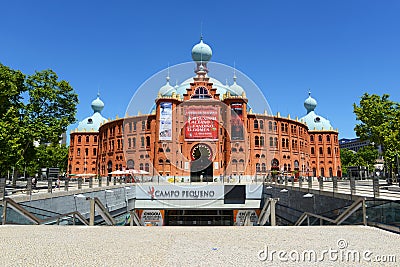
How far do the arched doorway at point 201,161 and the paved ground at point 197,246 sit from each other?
38.3 metres

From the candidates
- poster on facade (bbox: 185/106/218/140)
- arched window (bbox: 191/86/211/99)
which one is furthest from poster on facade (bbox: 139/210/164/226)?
arched window (bbox: 191/86/211/99)

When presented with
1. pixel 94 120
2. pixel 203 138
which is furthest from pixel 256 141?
pixel 94 120

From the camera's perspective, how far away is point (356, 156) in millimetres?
88250

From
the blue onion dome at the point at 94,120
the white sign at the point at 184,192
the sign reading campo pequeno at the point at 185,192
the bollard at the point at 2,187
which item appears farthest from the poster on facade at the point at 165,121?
the bollard at the point at 2,187

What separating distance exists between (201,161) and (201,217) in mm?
14718

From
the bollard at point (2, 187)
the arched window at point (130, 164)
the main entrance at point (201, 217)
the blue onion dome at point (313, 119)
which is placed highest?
the blue onion dome at point (313, 119)

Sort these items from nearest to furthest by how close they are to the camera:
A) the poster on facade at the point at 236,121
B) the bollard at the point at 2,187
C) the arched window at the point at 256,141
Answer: the bollard at the point at 2,187
the poster on facade at the point at 236,121
the arched window at the point at 256,141

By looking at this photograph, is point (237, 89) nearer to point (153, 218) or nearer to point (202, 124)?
point (202, 124)

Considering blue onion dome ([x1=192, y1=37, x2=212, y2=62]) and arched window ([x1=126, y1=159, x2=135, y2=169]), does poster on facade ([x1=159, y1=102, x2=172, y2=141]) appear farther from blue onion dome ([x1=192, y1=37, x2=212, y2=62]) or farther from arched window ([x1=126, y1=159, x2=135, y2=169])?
blue onion dome ([x1=192, y1=37, x2=212, y2=62])

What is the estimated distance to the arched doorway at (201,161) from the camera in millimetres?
49844

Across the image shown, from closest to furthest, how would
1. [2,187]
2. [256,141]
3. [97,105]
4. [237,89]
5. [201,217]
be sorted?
[2,187]
[201,217]
[256,141]
[237,89]
[97,105]

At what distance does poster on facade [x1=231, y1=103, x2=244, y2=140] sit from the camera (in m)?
51.3

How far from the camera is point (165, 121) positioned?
5075 cm

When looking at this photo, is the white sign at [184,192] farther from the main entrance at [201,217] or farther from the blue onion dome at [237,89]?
the blue onion dome at [237,89]
